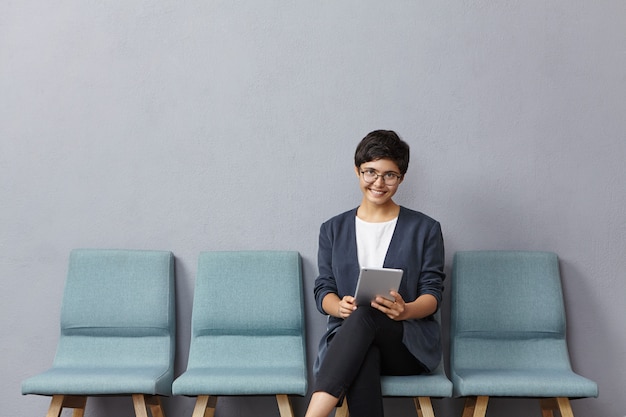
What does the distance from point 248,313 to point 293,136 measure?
2.58 ft

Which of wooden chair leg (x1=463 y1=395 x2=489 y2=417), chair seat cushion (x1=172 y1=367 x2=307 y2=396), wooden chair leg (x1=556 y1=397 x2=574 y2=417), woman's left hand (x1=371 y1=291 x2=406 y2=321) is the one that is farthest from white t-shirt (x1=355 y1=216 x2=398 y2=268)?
wooden chair leg (x1=556 y1=397 x2=574 y2=417)

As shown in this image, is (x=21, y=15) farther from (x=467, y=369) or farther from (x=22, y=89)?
(x=467, y=369)

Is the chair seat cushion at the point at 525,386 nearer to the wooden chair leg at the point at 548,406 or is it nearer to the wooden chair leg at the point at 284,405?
the wooden chair leg at the point at 548,406

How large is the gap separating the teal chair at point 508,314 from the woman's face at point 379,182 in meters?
0.53

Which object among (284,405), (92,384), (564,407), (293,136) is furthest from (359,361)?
(293,136)

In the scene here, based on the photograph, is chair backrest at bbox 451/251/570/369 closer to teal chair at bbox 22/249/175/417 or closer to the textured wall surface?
the textured wall surface

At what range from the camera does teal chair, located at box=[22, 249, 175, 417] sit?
3299 mm

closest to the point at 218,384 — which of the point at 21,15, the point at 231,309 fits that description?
the point at 231,309

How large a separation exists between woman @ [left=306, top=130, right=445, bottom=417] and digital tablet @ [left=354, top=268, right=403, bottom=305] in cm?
3

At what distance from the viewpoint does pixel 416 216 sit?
3.09 metres

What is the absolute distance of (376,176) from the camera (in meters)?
2.98

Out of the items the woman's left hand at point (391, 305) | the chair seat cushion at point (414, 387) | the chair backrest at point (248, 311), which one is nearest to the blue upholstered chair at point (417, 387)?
the chair seat cushion at point (414, 387)

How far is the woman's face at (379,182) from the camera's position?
9.70 feet

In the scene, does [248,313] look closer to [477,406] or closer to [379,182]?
[379,182]
